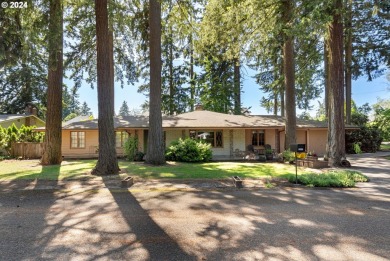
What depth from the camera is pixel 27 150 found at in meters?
19.2

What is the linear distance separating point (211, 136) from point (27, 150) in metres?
13.7

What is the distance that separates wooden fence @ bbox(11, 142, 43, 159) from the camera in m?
19.2

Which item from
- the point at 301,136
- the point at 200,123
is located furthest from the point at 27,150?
the point at 301,136

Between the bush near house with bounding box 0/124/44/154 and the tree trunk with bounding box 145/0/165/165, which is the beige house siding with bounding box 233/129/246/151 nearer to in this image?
the tree trunk with bounding box 145/0/165/165

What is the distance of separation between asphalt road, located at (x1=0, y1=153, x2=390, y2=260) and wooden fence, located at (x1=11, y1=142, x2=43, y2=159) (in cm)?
1233

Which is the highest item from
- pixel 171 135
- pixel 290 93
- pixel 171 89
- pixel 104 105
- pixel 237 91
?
pixel 171 89

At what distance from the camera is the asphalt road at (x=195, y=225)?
3996 mm

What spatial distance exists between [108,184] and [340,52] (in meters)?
12.8

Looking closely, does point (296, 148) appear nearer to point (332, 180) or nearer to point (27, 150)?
point (332, 180)

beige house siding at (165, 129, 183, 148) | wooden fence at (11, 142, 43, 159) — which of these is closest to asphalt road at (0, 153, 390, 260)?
beige house siding at (165, 129, 183, 148)

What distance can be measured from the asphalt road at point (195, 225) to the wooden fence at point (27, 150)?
12330 mm

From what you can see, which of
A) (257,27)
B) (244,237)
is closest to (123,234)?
(244,237)

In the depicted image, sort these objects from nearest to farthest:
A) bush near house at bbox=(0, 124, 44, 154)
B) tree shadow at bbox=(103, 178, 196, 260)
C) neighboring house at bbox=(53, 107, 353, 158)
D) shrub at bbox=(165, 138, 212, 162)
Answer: tree shadow at bbox=(103, 178, 196, 260)
shrub at bbox=(165, 138, 212, 162)
bush near house at bbox=(0, 124, 44, 154)
neighboring house at bbox=(53, 107, 353, 158)

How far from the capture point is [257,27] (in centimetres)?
1667
